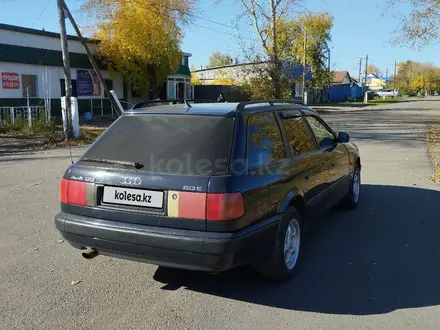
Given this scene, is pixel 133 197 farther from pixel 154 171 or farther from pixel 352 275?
pixel 352 275

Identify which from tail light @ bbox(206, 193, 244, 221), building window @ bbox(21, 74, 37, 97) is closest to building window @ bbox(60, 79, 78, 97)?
building window @ bbox(21, 74, 37, 97)

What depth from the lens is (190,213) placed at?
329cm

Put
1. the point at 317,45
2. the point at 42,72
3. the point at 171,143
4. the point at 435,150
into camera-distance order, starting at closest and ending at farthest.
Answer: the point at 171,143, the point at 435,150, the point at 42,72, the point at 317,45

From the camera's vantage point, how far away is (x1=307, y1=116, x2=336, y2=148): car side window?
5.12m

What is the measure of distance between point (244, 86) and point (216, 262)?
33.9 m

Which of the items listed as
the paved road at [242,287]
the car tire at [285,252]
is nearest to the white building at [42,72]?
the paved road at [242,287]

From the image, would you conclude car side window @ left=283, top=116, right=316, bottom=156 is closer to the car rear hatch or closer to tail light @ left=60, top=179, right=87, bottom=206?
the car rear hatch

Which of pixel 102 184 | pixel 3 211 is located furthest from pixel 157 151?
pixel 3 211

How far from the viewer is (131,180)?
11.4 feet

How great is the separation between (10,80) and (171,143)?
2121 centimetres

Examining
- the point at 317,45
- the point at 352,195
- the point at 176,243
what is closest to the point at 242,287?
the point at 176,243

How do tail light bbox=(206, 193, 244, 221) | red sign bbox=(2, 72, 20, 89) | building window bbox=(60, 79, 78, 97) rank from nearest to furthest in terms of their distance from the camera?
tail light bbox=(206, 193, 244, 221), red sign bbox=(2, 72, 20, 89), building window bbox=(60, 79, 78, 97)

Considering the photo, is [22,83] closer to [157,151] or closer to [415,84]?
[157,151]

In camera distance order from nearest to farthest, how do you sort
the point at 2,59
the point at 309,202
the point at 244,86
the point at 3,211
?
the point at 309,202 → the point at 3,211 → the point at 2,59 → the point at 244,86
